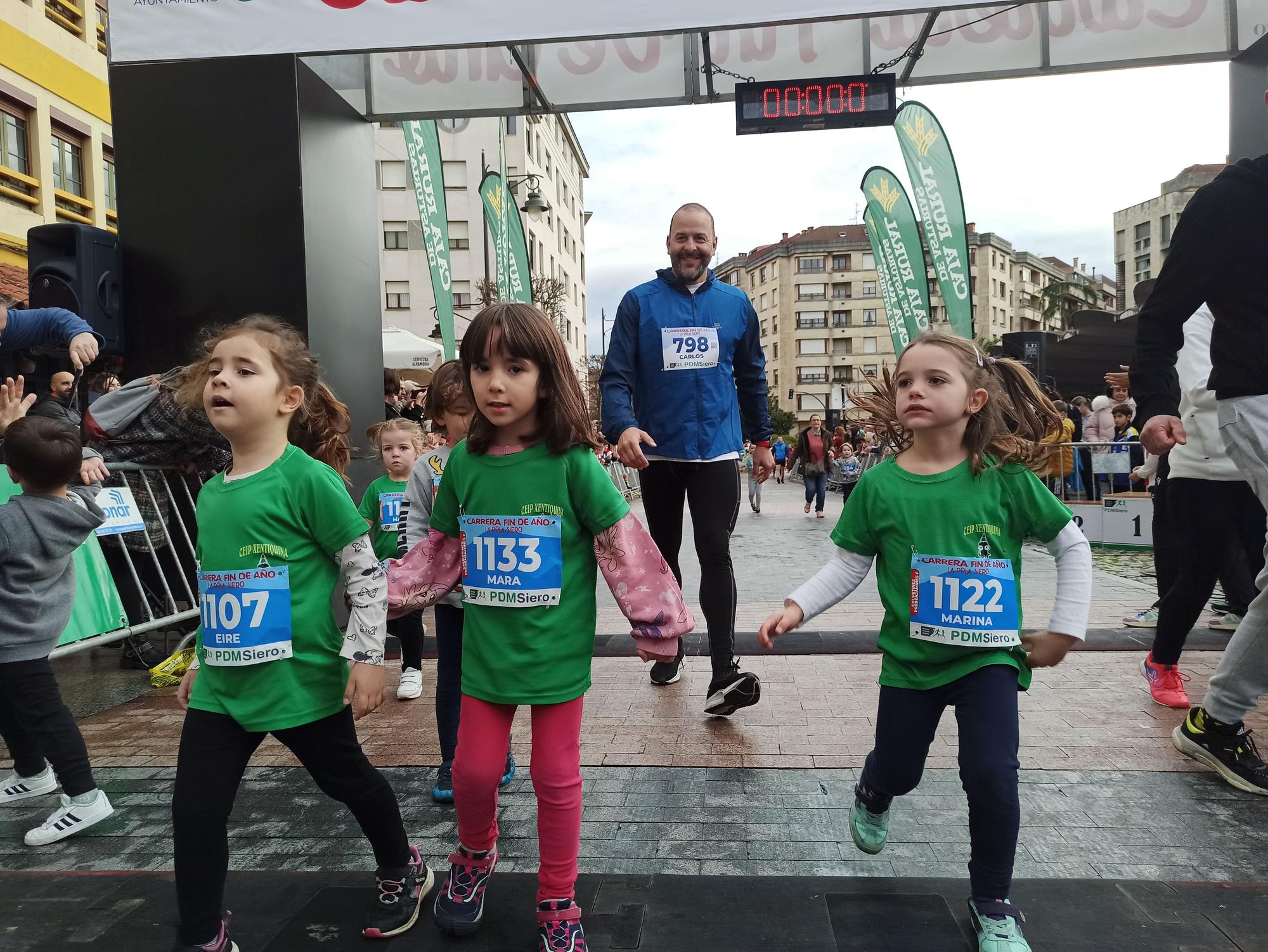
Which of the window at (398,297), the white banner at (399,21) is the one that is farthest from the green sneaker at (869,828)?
the window at (398,297)

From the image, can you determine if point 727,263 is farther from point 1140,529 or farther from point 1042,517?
point 1042,517

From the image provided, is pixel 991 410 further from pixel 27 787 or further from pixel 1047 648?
pixel 27 787

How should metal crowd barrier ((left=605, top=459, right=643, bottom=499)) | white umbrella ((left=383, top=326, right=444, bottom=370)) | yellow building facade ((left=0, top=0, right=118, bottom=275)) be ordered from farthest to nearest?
1. metal crowd barrier ((left=605, top=459, right=643, bottom=499))
2. yellow building facade ((left=0, top=0, right=118, bottom=275))
3. white umbrella ((left=383, top=326, right=444, bottom=370))

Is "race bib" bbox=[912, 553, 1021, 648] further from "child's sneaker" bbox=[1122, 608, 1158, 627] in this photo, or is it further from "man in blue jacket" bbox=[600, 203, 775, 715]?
"child's sneaker" bbox=[1122, 608, 1158, 627]

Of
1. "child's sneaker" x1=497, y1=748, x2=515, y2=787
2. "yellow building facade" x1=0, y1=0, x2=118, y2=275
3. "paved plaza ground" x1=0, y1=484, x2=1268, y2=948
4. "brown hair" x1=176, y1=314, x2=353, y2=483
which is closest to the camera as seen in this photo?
"brown hair" x1=176, y1=314, x2=353, y2=483

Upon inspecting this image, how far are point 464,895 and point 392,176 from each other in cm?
4620

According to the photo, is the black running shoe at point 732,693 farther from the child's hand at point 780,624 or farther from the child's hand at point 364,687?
the child's hand at point 364,687

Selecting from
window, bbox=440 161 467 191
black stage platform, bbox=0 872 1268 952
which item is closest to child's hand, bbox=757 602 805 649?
black stage platform, bbox=0 872 1268 952

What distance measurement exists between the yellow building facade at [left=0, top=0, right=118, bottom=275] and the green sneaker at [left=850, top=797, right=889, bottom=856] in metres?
17.4

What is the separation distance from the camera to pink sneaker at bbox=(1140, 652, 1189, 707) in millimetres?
4328

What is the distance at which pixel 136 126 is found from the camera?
6352 mm

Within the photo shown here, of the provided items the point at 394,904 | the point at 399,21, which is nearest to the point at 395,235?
the point at 399,21

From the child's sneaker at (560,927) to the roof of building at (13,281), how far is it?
1718 cm

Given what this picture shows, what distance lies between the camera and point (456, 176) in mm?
47625
